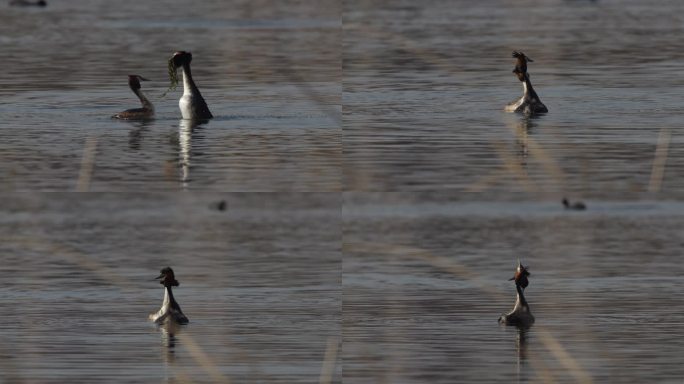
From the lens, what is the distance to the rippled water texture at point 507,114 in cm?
2295

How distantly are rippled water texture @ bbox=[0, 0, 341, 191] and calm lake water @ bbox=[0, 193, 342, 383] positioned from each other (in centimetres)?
125

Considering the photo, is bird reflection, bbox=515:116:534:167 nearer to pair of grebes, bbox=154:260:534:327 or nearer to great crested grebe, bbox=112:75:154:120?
pair of grebes, bbox=154:260:534:327

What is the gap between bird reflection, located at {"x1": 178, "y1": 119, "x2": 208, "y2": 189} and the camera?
2270 centimetres

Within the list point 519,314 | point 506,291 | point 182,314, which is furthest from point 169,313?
point 506,291

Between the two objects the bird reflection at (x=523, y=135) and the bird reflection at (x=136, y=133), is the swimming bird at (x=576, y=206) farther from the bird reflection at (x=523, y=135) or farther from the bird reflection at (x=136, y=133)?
the bird reflection at (x=136, y=133)

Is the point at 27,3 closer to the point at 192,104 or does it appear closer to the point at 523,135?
the point at 192,104

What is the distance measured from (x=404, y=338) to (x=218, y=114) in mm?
8555

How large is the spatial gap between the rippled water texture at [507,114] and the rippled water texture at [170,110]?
0.60 metres

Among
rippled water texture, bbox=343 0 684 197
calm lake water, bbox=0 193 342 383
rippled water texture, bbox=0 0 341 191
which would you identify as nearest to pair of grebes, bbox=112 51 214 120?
rippled water texture, bbox=0 0 341 191

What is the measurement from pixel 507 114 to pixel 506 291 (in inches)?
174

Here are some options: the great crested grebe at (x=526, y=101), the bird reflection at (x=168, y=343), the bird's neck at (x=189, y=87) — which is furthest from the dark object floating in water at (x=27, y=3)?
the bird reflection at (x=168, y=343)

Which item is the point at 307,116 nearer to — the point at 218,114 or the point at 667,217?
the point at 218,114

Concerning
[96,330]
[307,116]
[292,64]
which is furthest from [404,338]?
[292,64]

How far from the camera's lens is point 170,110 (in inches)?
1125
